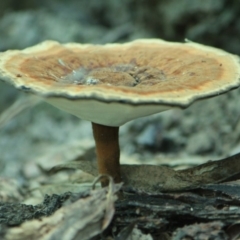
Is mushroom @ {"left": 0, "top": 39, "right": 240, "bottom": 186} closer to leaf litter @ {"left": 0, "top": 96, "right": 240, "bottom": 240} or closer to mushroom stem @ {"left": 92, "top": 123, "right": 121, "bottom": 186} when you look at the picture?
mushroom stem @ {"left": 92, "top": 123, "right": 121, "bottom": 186}

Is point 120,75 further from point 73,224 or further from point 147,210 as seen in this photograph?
point 73,224

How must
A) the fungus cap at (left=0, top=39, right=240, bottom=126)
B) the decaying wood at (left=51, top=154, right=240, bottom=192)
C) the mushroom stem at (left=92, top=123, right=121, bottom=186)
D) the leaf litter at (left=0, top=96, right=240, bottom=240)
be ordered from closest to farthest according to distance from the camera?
1. the fungus cap at (left=0, top=39, right=240, bottom=126)
2. the leaf litter at (left=0, top=96, right=240, bottom=240)
3. the mushroom stem at (left=92, top=123, right=121, bottom=186)
4. the decaying wood at (left=51, top=154, right=240, bottom=192)

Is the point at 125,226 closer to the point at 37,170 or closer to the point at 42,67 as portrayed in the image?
the point at 42,67

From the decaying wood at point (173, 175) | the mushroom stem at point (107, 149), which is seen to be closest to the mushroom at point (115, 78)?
the mushroom stem at point (107, 149)

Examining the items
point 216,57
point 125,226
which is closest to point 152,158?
point 216,57

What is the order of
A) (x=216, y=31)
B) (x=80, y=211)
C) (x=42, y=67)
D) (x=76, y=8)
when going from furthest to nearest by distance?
(x=76, y=8), (x=216, y=31), (x=42, y=67), (x=80, y=211)

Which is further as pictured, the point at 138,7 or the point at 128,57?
the point at 138,7

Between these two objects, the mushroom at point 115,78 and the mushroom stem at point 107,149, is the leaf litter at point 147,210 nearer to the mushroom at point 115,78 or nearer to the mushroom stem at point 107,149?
the mushroom stem at point 107,149

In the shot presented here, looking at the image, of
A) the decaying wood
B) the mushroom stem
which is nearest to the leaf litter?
the decaying wood

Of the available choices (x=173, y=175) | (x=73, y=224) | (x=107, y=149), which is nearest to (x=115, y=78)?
(x=107, y=149)
